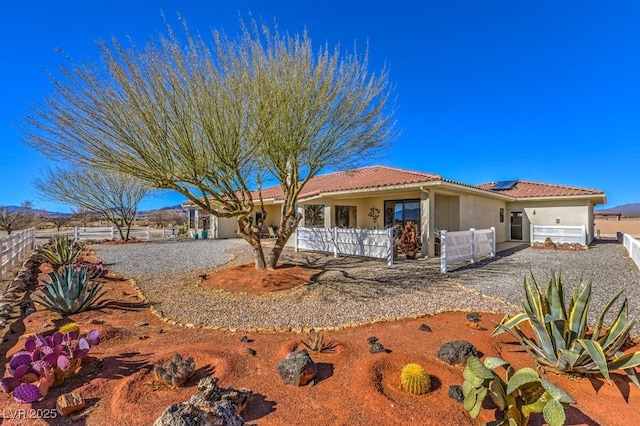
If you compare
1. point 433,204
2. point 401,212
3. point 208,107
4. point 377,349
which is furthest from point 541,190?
point 208,107

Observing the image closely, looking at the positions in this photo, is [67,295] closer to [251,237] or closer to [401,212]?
[251,237]

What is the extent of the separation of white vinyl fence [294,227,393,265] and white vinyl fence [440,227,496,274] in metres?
1.83

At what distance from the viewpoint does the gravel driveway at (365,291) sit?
5316 millimetres

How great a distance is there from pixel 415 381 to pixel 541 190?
2044 centimetres

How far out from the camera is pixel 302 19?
22.3ft

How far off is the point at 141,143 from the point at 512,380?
6.38 m

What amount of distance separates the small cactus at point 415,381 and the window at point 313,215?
45.4 ft

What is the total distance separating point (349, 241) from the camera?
12.3m

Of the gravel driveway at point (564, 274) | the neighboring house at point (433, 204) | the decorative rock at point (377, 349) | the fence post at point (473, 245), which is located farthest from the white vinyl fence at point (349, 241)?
the decorative rock at point (377, 349)

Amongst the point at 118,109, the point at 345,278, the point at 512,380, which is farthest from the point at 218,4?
the point at 512,380

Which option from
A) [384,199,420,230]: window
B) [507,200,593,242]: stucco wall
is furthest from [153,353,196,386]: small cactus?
[507,200,593,242]: stucco wall

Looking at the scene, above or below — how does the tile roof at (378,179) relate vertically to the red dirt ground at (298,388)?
above

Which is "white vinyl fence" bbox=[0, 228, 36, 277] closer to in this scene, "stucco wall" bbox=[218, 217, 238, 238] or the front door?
"stucco wall" bbox=[218, 217, 238, 238]

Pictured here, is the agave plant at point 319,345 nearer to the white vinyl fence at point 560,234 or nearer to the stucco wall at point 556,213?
the white vinyl fence at point 560,234
